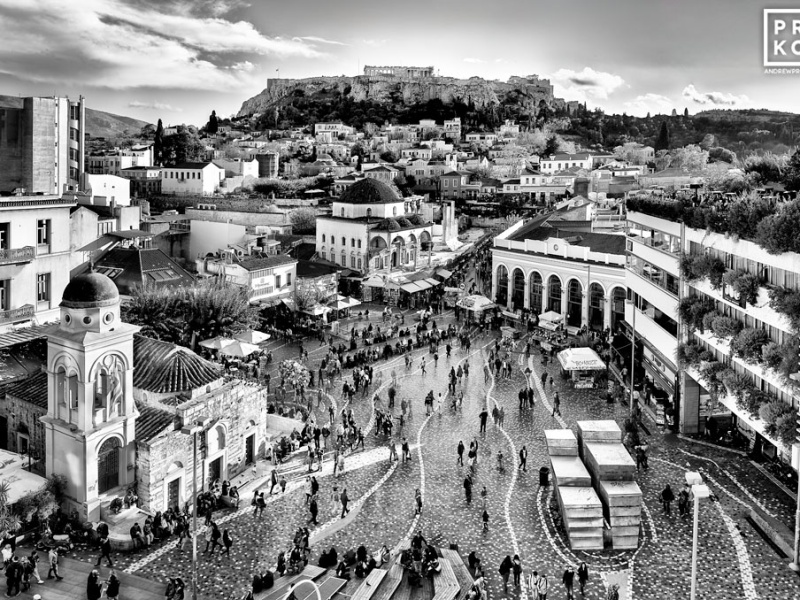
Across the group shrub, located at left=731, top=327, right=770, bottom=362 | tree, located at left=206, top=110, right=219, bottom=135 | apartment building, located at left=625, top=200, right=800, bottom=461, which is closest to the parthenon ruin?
tree, located at left=206, top=110, right=219, bottom=135

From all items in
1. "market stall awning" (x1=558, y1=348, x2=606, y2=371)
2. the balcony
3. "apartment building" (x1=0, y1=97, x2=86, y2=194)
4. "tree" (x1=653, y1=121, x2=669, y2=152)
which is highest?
"tree" (x1=653, y1=121, x2=669, y2=152)

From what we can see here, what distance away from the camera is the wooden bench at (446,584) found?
1611cm

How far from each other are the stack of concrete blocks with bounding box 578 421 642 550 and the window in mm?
22161

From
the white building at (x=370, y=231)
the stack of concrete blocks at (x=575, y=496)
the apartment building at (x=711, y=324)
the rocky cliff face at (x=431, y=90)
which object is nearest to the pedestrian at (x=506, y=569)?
the stack of concrete blocks at (x=575, y=496)

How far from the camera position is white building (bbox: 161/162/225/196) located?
3593 inches

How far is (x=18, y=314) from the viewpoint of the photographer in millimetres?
29125

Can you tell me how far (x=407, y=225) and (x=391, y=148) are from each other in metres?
68.1

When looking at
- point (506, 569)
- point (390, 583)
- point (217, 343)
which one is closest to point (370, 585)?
point (390, 583)

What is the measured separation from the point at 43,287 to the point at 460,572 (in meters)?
22.1

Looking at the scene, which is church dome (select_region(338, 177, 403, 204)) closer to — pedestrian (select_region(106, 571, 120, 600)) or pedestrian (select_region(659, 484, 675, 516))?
pedestrian (select_region(659, 484, 675, 516))

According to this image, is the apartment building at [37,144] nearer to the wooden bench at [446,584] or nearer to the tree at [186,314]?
the tree at [186,314]

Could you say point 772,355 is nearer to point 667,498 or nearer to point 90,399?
point 667,498

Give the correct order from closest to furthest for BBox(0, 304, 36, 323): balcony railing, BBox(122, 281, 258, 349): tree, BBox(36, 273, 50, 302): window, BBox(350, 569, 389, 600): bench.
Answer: BBox(350, 569, 389, 600): bench, BBox(0, 304, 36, 323): balcony railing, BBox(36, 273, 50, 302): window, BBox(122, 281, 258, 349): tree

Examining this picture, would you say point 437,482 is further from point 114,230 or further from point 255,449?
point 114,230
